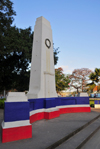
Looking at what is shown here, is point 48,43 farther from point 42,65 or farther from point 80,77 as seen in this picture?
point 80,77

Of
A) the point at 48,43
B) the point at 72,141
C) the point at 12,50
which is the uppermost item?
the point at 12,50

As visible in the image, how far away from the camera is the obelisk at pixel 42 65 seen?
25.1 feet

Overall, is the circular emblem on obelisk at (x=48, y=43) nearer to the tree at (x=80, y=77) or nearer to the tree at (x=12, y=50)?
the tree at (x=12, y=50)

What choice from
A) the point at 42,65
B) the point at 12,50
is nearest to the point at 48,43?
the point at 42,65

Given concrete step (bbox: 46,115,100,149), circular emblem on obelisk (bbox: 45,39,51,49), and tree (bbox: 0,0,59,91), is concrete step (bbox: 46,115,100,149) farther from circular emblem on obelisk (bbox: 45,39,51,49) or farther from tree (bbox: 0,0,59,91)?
tree (bbox: 0,0,59,91)

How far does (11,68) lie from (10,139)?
48.0 feet

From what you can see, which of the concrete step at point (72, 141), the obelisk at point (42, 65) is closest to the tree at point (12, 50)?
the obelisk at point (42, 65)

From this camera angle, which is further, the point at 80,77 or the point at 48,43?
the point at 80,77

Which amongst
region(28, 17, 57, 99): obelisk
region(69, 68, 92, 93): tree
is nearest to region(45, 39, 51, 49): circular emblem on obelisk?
region(28, 17, 57, 99): obelisk

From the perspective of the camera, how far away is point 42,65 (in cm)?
786

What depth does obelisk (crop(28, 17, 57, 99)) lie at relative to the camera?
7648 millimetres

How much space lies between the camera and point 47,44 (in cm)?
867

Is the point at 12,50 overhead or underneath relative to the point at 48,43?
overhead

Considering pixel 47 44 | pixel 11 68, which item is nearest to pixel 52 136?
pixel 47 44
